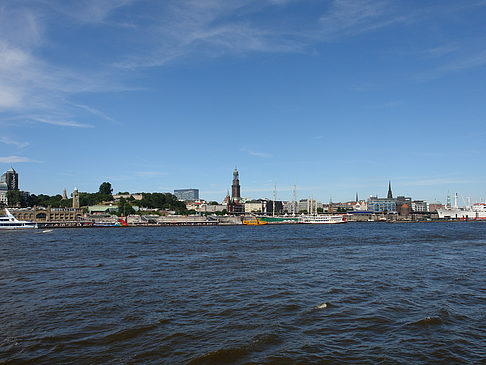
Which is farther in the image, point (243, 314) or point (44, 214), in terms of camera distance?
point (44, 214)

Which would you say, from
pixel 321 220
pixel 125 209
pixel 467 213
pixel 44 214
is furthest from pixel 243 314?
pixel 467 213

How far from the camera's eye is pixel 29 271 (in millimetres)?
27750

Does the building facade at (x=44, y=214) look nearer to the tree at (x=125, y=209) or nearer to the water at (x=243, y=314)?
the tree at (x=125, y=209)

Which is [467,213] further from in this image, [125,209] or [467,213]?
[125,209]

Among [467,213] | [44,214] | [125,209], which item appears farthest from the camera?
[467,213]

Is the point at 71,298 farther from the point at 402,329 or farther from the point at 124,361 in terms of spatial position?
the point at 402,329

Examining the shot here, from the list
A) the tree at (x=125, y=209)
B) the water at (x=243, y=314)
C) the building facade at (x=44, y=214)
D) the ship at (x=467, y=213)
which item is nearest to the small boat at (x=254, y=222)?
the tree at (x=125, y=209)

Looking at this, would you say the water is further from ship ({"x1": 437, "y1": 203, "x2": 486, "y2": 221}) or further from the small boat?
ship ({"x1": 437, "y1": 203, "x2": 486, "y2": 221})

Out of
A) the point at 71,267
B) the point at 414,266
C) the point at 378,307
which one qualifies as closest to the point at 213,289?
the point at 378,307

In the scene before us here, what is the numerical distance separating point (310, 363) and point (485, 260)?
2913 centimetres

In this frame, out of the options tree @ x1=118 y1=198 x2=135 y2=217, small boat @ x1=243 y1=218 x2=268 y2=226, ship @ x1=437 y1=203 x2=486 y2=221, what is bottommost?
small boat @ x1=243 y1=218 x2=268 y2=226

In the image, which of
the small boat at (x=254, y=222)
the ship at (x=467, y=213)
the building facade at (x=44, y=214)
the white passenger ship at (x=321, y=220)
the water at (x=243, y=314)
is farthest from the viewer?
the ship at (x=467, y=213)

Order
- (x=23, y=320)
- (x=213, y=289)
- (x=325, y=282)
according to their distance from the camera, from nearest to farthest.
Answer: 1. (x=23, y=320)
2. (x=213, y=289)
3. (x=325, y=282)

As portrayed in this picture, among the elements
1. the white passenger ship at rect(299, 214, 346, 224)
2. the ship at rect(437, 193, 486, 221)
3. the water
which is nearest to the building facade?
the white passenger ship at rect(299, 214, 346, 224)
